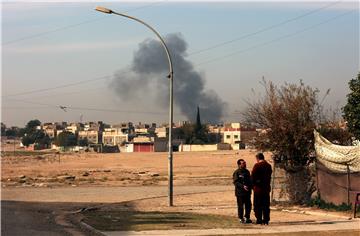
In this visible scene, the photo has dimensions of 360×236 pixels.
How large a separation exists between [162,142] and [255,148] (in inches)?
4887

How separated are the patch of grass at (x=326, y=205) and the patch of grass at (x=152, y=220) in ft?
11.8

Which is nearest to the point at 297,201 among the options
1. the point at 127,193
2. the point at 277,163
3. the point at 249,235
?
the point at 277,163

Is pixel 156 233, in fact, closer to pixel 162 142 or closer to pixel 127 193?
pixel 127 193

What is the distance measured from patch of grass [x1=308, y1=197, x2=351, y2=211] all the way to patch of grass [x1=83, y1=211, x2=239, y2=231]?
3.61 meters

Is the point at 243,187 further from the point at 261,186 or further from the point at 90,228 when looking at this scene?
the point at 90,228

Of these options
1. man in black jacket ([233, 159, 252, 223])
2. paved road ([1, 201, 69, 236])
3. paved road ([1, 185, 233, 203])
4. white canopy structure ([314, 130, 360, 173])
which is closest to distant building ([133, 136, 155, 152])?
paved road ([1, 185, 233, 203])

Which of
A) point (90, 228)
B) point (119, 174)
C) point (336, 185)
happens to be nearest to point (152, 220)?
point (90, 228)

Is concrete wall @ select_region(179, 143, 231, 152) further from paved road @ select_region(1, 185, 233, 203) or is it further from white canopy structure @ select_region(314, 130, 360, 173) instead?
white canopy structure @ select_region(314, 130, 360, 173)

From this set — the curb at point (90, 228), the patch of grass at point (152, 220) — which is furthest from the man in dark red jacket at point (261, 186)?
the curb at point (90, 228)

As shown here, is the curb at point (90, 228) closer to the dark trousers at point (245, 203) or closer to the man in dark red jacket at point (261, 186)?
the dark trousers at point (245, 203)

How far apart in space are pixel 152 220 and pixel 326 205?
6.09m

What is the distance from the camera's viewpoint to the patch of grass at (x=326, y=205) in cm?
1761

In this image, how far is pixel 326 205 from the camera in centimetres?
1839

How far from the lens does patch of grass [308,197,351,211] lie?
17.6m
